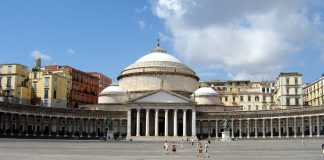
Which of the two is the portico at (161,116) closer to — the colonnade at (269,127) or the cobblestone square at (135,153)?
the colonnade at (269,127)

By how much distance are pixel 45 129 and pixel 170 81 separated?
3721 cm

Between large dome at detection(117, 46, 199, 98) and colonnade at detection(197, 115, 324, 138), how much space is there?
13155 millimetres

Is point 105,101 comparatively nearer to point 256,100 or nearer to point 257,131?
point 257,131

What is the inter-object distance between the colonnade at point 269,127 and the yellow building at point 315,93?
20003 mm

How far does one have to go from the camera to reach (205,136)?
383ft

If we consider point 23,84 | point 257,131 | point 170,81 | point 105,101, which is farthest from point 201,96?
point 23,84

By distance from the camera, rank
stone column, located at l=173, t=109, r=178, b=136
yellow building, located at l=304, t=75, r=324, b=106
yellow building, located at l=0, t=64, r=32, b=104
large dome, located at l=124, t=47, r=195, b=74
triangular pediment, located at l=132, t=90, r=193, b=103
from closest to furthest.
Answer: yellow building, located at l=0, t=64, r=32, b=104, stone column, located at l=173, t=109, r=178, b=136, triangular pediment, located at l=132, t=90, r=193, b=103, yellow building, located at l=304, t=75, r=324, b=106, large dome, located at l=124, t=47, r=195, b=74

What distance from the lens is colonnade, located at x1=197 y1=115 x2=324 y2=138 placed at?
10138cm

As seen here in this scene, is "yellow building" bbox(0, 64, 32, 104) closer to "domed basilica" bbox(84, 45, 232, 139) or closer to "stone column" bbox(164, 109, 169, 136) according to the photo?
"domed basilica" bbox(84, 45, 232, 139)

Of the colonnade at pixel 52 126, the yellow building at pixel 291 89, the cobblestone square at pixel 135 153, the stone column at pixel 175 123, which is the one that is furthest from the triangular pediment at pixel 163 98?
the cobblestone square at pixel 135 153

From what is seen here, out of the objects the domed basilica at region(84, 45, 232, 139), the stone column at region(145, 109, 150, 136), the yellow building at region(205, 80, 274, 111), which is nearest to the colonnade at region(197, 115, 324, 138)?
the domed basilica at region(84, 45, 232, 139)

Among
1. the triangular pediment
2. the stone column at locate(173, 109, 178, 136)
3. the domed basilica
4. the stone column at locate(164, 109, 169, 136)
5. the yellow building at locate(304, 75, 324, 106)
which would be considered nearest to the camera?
the stone column at locate(173, 109, 178, 136)

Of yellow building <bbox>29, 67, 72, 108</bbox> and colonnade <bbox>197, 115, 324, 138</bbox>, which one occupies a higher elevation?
yellow building <bbox>29, 67, 72, 108</bbox>

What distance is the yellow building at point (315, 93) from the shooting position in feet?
406
